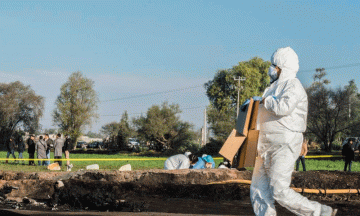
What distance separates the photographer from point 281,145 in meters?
5.64

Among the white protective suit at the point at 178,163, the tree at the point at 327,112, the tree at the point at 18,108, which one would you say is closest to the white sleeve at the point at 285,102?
the white protective suit at the point at 178,163

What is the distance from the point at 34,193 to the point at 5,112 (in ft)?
249

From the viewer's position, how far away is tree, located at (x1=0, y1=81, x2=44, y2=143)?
266 ft

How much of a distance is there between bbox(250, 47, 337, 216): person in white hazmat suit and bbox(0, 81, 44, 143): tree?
7965cm

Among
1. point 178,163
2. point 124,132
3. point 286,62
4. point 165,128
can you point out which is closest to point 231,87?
point 165,128

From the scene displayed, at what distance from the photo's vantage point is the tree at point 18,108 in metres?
80.9

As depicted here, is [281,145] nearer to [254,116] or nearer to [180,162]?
[254,116]

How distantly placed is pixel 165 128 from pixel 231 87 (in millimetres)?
11847

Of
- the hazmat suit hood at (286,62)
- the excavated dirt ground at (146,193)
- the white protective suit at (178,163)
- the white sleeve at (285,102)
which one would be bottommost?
the excavated dirt ground at (146,193)

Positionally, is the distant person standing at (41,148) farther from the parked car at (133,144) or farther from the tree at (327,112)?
the parked car at (133,144)

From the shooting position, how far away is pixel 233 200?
1014cm

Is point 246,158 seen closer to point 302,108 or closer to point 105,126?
point 302,108

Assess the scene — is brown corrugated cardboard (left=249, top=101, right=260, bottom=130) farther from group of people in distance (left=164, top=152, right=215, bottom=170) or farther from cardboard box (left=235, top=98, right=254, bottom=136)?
group of people in distance (left=164, top=152, right=215, bottom=170)

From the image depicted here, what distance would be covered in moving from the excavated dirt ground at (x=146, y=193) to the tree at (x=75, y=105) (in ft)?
253
